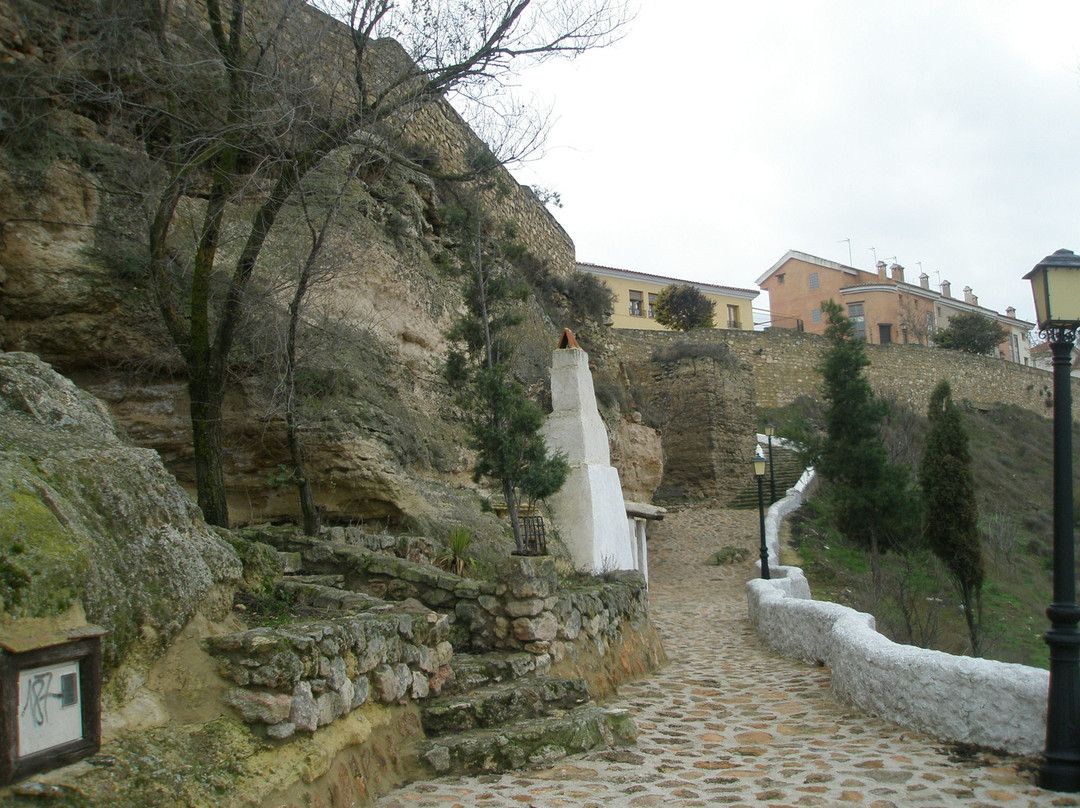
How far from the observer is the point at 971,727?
502cm

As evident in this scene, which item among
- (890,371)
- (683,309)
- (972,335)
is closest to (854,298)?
(972,335)

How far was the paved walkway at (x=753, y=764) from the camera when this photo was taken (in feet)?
14.1

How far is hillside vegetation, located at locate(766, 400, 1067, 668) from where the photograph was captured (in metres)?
12.5

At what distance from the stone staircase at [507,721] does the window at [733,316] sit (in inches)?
1504

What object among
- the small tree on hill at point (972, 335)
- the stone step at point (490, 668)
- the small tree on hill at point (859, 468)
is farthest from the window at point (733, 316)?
the stone step at point (490, 668)

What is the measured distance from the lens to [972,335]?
43.8 m

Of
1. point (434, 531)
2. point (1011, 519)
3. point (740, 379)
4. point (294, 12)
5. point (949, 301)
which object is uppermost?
point (949, 301)

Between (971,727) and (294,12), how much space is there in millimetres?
7855

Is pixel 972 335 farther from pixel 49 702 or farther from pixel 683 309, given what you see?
pixel 49 702

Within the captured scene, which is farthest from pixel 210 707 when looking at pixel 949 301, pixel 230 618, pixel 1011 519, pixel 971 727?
pixel 949 301

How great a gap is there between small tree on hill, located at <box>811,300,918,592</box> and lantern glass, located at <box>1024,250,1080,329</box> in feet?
42.1

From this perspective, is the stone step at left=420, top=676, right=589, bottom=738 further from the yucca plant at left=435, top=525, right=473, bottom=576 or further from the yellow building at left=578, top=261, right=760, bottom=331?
the yellow building at left=578, top=261, right=760, bottom=331

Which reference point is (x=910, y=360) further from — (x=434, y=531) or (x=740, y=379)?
(x=434, y=531)

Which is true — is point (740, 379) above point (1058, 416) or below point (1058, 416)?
above
